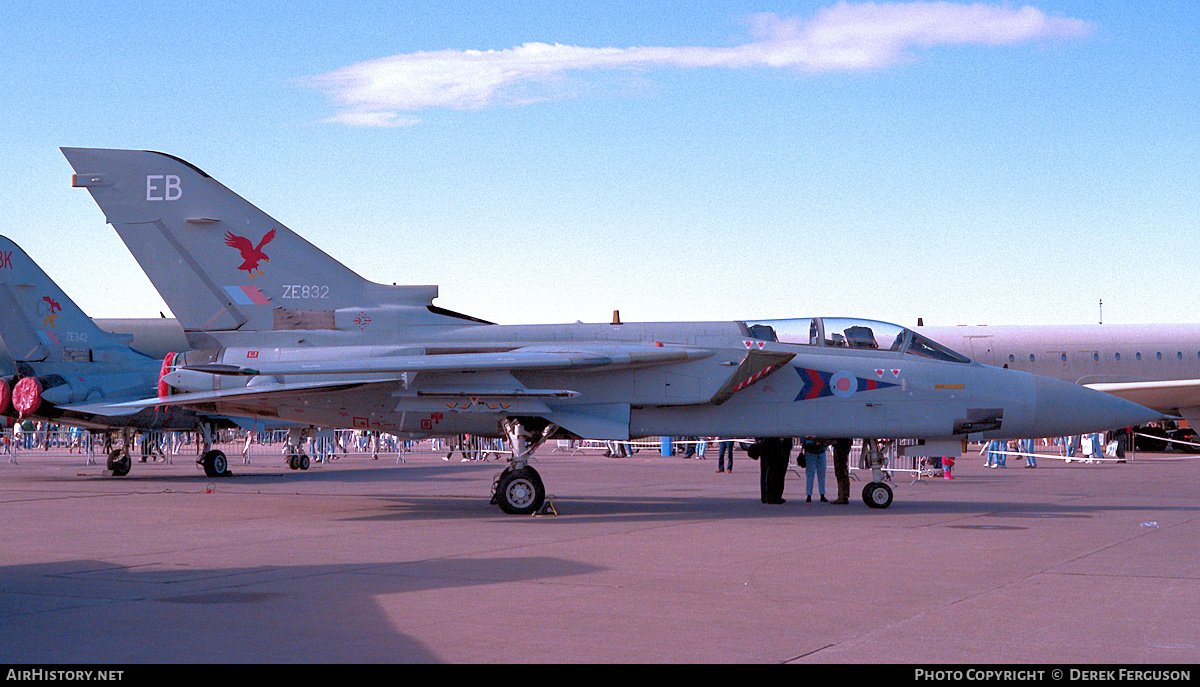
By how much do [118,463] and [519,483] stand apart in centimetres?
1515

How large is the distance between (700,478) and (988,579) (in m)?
15.8

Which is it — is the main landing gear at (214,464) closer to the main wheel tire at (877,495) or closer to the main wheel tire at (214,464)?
the main wheel tire at (214,464)

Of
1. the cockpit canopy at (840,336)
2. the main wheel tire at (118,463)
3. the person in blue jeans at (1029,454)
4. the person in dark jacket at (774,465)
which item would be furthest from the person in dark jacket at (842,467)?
the main wheel tire at (118,463)

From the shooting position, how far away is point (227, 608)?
22.7 feet

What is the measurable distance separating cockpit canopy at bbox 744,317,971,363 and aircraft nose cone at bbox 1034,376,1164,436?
118 centimetres

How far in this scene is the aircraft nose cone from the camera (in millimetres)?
14586

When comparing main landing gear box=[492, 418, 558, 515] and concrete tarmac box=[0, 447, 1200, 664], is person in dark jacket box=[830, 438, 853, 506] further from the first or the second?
main landing gear box=[492, 418, 558, 515]

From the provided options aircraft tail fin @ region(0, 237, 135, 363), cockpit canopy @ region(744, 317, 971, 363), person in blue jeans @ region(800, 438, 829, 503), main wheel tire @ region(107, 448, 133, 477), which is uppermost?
aircraft tail fin @ region(0, 237, 135, 363)

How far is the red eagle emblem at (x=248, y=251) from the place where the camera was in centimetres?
1483

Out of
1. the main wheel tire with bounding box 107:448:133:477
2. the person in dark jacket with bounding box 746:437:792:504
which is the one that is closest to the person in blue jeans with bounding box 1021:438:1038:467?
the person in dark jacket with bounding box 746:437:792:504

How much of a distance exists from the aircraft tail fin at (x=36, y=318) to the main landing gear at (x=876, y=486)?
712 inches

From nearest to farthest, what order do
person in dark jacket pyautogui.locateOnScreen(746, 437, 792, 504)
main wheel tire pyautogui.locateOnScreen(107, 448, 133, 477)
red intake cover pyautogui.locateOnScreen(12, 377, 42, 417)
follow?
1. person in dark jacket pyautogui.locateOnScreen(746, 437, 792, 504)
2. red intake cover pyautogui.locateOnScreen(12, 377, 42, 417)
3. main wheel tire pyautogui.locateOnScreen(107, 448, 133, 477)
